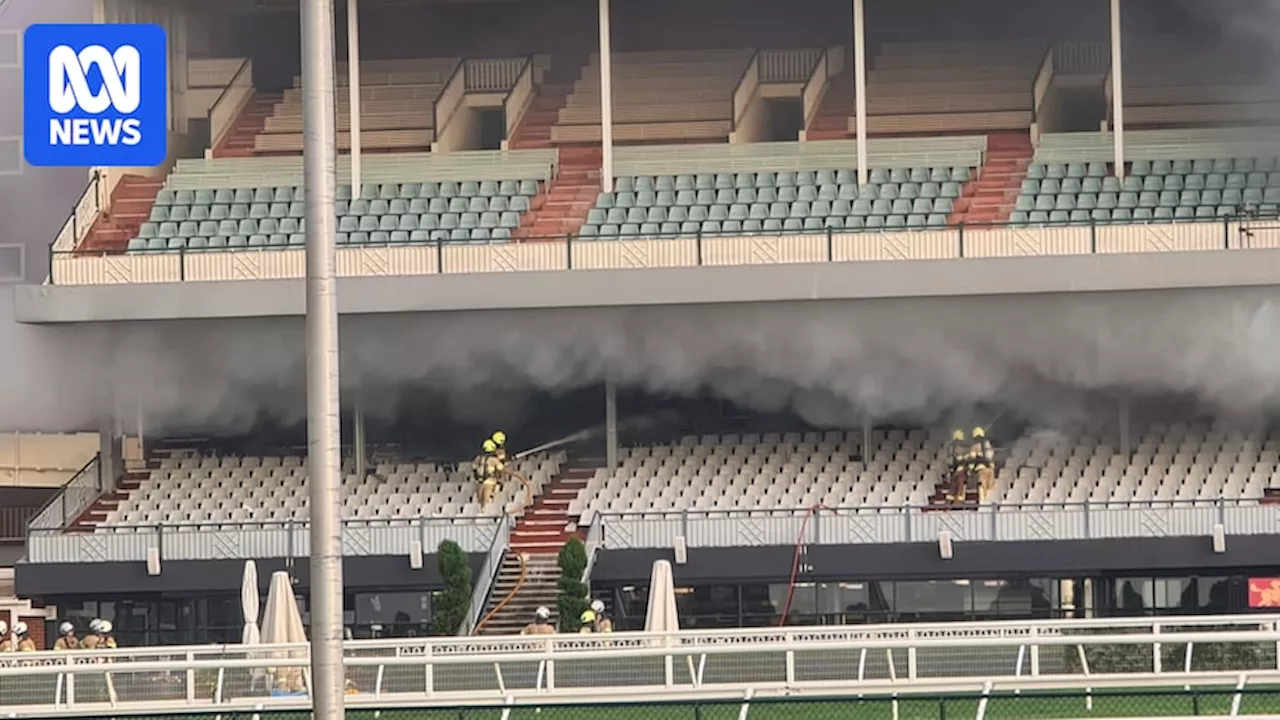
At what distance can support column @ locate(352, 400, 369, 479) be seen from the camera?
41.8 meters

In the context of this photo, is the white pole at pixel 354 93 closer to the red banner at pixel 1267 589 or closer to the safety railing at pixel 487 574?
the safety railing at pixel 487 574

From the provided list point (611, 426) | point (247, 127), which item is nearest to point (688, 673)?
point (611, 426)

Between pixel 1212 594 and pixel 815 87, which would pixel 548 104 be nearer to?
pixel 815 87

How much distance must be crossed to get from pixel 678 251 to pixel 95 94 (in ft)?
28.2

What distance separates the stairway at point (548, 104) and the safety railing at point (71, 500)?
7909 mm

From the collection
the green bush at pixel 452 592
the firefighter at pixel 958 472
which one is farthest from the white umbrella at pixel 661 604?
the firefighter at pixel 958 472

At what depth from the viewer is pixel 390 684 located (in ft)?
81.9

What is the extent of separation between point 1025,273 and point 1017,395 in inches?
102

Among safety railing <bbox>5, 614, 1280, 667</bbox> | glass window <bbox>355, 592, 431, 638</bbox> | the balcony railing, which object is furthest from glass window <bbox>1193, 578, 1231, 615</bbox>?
glass window <bbox>355, 592, 431, 638</bbox>

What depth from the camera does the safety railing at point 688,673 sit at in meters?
24.3

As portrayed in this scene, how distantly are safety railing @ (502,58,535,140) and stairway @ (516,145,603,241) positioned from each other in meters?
0.96

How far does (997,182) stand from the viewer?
41781 mm

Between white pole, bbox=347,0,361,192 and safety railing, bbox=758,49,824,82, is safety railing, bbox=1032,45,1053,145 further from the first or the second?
white pole, bbox=347,0,361,192

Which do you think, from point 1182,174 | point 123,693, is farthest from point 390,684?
point 1182,174
